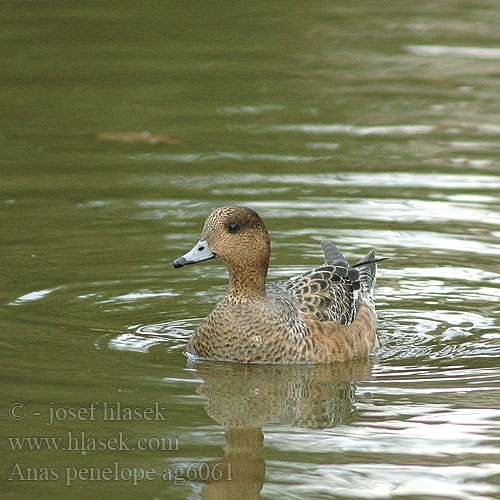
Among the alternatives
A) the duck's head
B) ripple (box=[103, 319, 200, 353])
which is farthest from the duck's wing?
ripple (box=[103, 319, 200, 353])

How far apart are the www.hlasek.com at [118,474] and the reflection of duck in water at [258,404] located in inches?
2.4

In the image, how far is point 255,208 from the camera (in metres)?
11.8

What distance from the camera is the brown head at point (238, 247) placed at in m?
8.23

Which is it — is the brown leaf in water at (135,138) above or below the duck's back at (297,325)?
above

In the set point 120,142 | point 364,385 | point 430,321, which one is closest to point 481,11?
point 120,142

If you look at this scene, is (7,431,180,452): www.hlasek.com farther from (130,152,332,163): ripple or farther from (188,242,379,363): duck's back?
Answer: (130,152,332,163): ripple

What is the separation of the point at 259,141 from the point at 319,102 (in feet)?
6.53

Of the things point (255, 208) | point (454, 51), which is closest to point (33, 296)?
point (255, 208)

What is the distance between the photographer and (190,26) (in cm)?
1881

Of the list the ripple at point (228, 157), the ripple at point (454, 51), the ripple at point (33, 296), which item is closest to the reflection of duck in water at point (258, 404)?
the ripple at point (33, 296)

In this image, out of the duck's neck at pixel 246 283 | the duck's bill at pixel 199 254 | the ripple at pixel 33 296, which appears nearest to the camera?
the duck's bill at pixel 199 254

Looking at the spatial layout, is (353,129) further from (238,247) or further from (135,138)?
(238,247)

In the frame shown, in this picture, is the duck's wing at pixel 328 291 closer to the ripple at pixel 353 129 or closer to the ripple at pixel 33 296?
the ripple at pixel 33 296

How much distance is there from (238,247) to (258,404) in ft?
3.95
